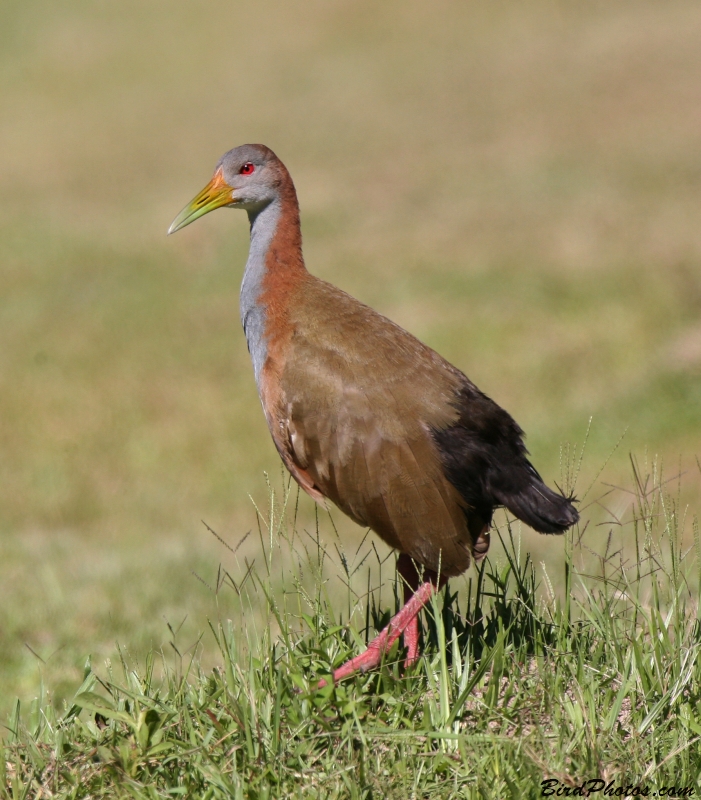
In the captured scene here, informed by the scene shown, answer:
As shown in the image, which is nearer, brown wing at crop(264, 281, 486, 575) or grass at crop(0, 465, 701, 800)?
grass at crop(0, 465, 701, 800)

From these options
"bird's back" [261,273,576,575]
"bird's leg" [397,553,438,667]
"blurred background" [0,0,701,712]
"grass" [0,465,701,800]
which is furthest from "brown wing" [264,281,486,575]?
"blurred background" [0,0,701,712]

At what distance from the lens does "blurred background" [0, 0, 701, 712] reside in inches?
442

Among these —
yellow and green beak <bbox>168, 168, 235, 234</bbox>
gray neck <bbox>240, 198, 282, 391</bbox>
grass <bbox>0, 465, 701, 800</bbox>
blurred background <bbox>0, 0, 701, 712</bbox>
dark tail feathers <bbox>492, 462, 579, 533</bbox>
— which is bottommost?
grass <bbox>0, 465, 701, 800</bbox>

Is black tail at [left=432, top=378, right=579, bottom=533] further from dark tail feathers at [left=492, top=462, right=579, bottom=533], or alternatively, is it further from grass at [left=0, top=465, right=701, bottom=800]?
grass at [left=0, top=465, right=701, bottom=800]

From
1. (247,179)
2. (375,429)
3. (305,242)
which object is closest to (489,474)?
(375,429)

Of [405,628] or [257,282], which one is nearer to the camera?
[405,628]

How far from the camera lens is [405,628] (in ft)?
14.0

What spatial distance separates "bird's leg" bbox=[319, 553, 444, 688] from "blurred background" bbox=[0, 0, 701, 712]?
796 mm

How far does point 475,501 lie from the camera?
4598 millimetres

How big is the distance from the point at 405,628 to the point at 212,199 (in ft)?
7.58

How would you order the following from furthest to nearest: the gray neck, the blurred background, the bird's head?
1. the blurred background
2. the bird's head
3. the gray neck

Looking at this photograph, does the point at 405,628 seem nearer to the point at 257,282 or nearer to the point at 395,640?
the point at 395,640

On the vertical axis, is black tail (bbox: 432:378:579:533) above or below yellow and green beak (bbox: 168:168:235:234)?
below

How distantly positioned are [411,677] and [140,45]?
27.0 m
